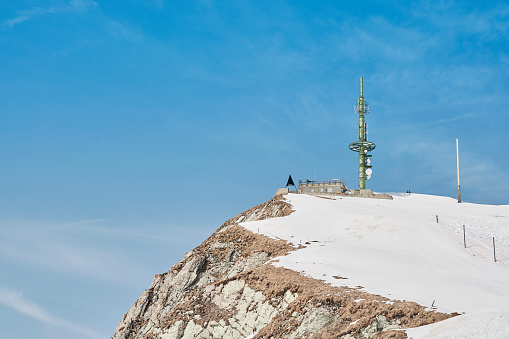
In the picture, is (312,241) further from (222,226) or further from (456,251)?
(222,226)

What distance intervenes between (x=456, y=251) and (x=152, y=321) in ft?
72.6

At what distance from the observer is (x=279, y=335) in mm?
19891

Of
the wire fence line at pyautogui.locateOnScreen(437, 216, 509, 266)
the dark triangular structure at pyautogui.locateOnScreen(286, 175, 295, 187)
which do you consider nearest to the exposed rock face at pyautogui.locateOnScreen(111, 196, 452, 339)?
the wire fence line at pyautogui.locateOnScreen(437, 216, 509, 266)

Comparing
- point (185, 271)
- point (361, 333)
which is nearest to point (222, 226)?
point (185, 271)

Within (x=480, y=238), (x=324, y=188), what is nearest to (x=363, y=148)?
(x=324, y=188)

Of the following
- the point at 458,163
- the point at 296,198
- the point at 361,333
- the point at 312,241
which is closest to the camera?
the point at 361,333

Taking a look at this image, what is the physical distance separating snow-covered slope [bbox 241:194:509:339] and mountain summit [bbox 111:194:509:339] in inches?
2.9

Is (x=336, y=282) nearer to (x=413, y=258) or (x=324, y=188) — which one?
(x=413, y=258)

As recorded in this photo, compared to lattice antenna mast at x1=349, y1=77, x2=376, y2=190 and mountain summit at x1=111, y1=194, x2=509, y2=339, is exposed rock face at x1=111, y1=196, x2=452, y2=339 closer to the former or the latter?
mountain summit at x1=111, y1=194, x2=509, y2=339

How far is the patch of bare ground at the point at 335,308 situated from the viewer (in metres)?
17.2

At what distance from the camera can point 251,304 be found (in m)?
24.2

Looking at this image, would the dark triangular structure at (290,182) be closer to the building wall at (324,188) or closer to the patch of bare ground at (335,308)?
the building wall at (324,188)

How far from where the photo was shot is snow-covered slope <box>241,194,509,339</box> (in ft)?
59.4

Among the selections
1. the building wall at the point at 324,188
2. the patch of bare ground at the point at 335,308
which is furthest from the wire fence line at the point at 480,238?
the building wall at the point at 324,188
